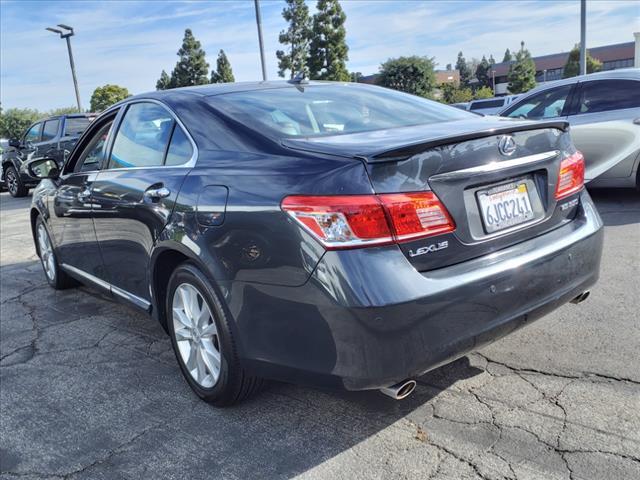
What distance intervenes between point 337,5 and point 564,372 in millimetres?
44603

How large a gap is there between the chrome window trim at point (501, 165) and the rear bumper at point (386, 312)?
13.8 inches

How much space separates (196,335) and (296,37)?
45.3 meters

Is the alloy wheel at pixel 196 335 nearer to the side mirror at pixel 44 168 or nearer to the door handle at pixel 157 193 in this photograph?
the door handle at pixel 157 193

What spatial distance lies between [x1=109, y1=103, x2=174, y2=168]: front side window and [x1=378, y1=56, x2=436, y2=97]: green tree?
137 ft

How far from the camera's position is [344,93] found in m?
3.68

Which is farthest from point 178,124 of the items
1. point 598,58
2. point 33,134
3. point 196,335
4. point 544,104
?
point 598,58

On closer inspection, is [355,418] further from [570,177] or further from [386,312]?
[570,177]

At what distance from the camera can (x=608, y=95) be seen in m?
7.08

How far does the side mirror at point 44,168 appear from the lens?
507cm

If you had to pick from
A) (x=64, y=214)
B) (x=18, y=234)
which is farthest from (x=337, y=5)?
(x=64, y=214)

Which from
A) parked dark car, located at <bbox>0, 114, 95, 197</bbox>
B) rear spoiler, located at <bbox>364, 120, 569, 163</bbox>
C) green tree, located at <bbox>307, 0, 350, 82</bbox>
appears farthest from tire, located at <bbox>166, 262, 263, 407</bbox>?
green tree, located at <bbox>307, 0, 350, 82</bbox>

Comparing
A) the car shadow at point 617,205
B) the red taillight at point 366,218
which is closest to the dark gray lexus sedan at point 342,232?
the red taillight at point 366,218

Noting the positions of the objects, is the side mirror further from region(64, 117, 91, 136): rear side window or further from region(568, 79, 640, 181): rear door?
region(64, 117, 91, 136): rear side window

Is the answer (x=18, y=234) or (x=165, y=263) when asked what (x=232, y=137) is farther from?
(x=18, y=234)
